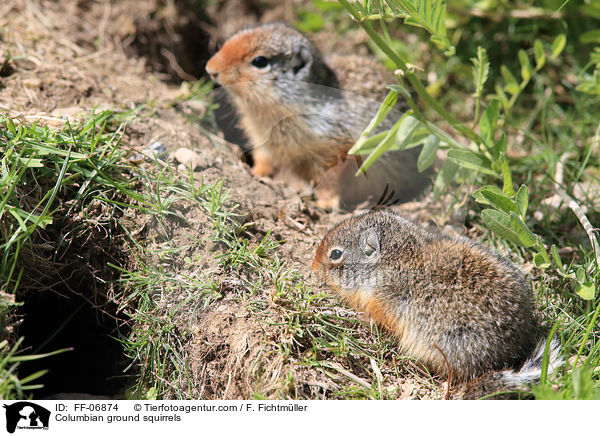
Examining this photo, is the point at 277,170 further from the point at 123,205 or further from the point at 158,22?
the point at 158,22

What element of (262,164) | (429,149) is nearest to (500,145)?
(429,149)

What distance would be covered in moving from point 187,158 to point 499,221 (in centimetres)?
211

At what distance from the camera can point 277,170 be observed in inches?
180

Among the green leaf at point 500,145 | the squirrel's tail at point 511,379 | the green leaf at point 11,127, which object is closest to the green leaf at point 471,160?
the green leaf at point 500,145

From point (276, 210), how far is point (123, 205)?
1052mm

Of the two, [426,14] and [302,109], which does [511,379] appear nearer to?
[426,14]

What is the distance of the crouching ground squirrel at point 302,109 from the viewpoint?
165 inches

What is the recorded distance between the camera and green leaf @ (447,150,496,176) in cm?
345

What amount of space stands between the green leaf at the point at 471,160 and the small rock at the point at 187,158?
174cm

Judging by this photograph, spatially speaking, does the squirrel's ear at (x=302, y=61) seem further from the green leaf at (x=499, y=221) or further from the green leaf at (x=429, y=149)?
the green leaf at (x=499, y=221)

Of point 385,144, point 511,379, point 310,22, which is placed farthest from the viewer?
point 310,22

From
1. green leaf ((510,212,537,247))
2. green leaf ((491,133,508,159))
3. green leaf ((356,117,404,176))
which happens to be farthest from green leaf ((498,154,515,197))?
→ green leaf ((356,117,404,176))
